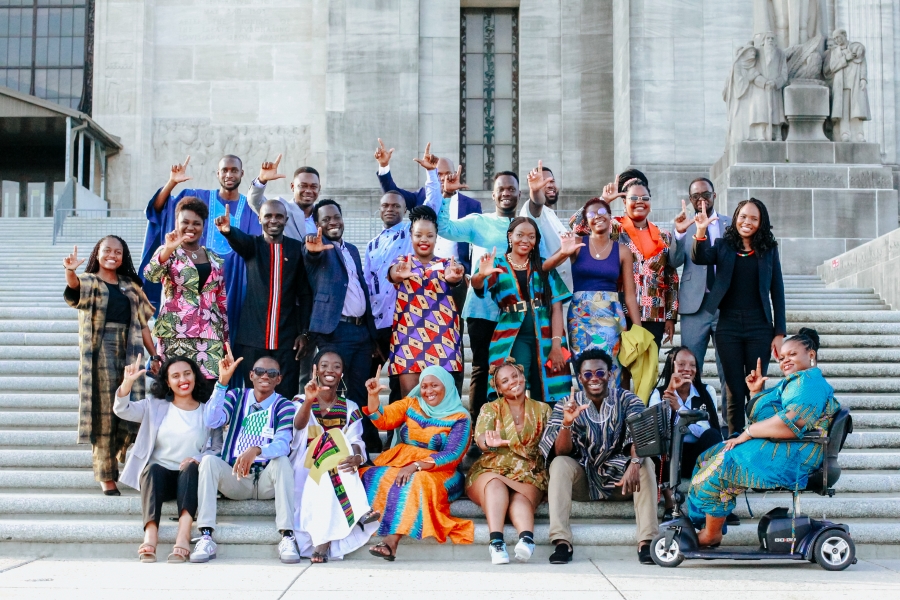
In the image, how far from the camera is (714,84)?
68.3 ft

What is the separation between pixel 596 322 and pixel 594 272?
378mm

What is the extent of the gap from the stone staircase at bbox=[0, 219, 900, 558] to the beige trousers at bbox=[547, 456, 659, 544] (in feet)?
0.77

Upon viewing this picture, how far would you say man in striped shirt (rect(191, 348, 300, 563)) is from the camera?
7.18 meters

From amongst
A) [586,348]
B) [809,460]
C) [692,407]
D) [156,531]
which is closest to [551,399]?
[586,348]

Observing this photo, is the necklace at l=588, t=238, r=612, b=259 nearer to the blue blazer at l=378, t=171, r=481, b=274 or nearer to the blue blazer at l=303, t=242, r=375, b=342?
the blue blazer at l=378, t=171, r=481, b=274

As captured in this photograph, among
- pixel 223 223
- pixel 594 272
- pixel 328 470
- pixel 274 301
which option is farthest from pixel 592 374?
pixel 223 223

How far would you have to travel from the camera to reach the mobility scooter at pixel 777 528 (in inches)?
256

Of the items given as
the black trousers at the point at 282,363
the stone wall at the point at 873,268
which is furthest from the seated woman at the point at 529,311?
the stone wall at the point at 873,268

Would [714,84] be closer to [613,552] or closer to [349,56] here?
[349,56]

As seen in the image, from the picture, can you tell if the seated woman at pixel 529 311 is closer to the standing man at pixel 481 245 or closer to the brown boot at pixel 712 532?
the standing man at pixel 481 245

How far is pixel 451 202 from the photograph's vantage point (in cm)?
973

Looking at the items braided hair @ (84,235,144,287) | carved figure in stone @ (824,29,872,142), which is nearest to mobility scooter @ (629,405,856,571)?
braided hair @ (84,235,144,287)

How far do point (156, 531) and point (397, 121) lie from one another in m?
15.4

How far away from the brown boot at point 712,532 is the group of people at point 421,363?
0.5 inches
